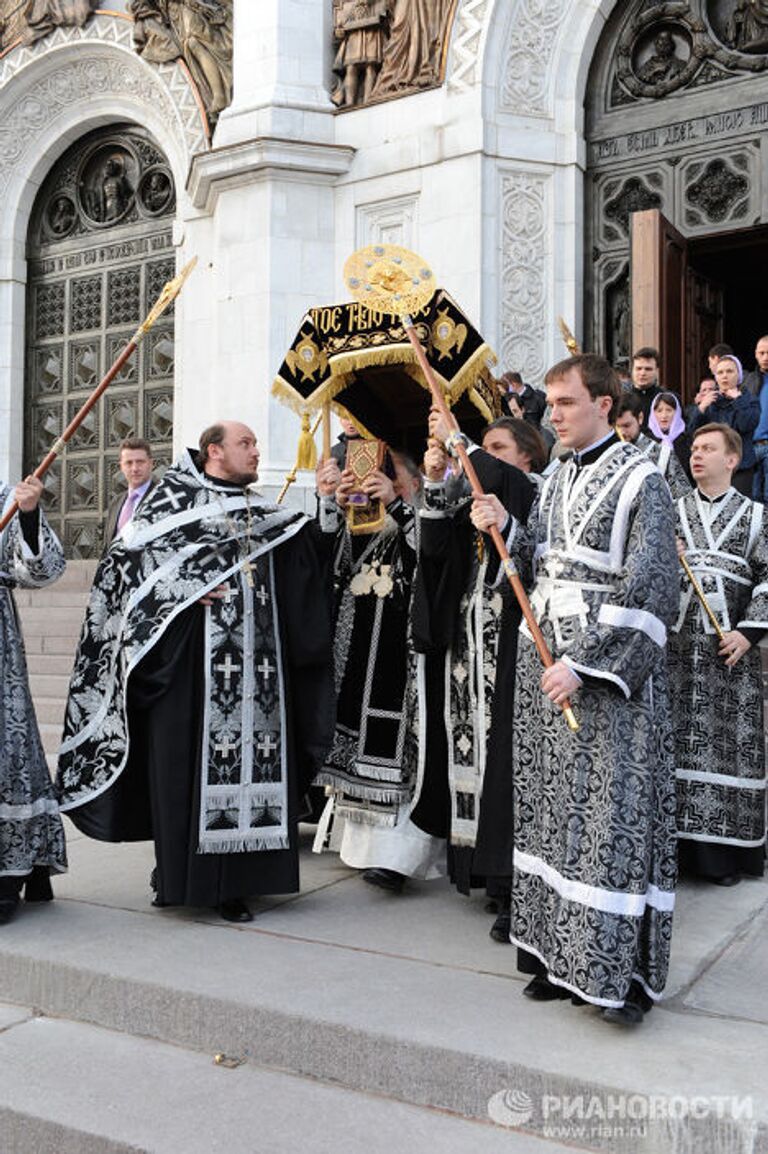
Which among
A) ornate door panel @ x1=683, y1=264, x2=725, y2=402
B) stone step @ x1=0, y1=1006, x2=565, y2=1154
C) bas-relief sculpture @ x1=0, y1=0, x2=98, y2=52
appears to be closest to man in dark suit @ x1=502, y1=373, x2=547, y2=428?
ornate door panel @ x1=683, y1=264, x2=725, y2=402

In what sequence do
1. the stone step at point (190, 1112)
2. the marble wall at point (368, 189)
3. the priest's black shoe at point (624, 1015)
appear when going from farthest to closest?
1. the marble wall at point (368, 189)
2. the priest's black shoe at point (624, 1015)
3. the stone step at point (190, 1112)

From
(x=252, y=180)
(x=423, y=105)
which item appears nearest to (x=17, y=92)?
(x=252, y=180)

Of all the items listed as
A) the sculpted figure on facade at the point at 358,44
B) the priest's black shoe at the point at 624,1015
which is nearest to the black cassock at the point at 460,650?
the priest's black shoe at the point at 624,1015

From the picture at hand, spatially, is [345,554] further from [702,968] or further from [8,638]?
[702,968]

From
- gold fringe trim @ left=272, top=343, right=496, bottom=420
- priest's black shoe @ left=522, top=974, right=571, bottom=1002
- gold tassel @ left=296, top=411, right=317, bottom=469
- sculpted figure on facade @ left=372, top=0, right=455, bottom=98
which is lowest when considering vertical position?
priest's black shoe @ left=522, top=974, right=571, bottom=1002

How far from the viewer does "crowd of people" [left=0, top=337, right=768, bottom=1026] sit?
3.58m

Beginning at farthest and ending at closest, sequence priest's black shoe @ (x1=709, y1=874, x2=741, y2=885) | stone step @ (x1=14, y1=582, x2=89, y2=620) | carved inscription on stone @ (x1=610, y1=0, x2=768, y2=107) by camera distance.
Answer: stone step @ (x1=14, y1=582, x2=89, y2=620)
carved inscription on stone @ (x1=610, y1=0, x2=768, y2=107)
priest's black shoe @ (x1=709, y1=874, x2=741, y2=885)

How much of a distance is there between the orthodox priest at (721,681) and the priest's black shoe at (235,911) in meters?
1.99

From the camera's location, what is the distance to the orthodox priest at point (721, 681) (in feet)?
17.2

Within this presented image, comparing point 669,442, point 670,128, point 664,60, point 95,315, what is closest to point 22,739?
point 669,442

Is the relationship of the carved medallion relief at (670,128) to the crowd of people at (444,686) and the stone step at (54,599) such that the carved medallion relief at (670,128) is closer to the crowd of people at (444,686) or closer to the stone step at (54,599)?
the stone step at (54,599)

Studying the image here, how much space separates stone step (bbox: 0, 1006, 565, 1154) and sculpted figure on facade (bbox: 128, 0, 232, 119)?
11717 millimetres

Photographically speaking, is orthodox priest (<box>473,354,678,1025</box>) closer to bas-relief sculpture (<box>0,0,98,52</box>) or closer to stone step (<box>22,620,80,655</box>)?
stone step (<box>22,620,80,655</box>)

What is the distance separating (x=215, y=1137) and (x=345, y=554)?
110 inches
